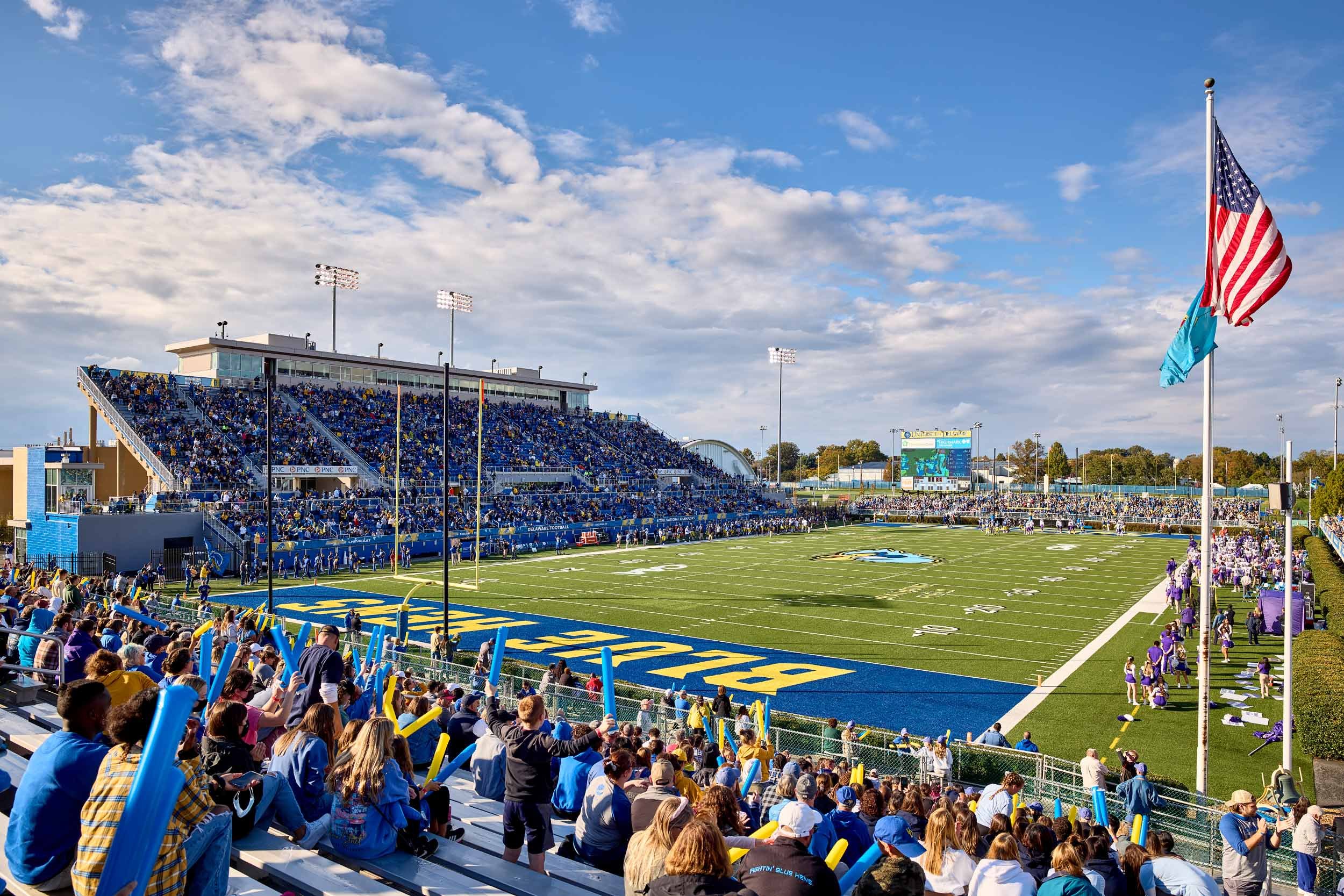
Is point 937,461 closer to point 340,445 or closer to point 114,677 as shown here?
point 340,445

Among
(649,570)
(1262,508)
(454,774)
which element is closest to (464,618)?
(649,570)

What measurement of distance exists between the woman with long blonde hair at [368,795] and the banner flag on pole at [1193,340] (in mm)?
11024

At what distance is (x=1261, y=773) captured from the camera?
43.9 feet

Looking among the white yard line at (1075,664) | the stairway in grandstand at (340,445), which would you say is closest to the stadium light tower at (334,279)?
the stairway in grandstand at (340,445)

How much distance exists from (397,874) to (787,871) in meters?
2.11

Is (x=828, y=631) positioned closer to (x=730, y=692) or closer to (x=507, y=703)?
(x=730, y=692)

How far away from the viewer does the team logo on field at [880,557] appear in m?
41.3

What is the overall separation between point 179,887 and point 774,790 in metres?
4.97

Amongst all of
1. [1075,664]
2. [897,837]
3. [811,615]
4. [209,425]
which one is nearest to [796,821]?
[897,837]

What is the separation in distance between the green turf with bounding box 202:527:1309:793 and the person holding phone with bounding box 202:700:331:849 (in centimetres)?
1297

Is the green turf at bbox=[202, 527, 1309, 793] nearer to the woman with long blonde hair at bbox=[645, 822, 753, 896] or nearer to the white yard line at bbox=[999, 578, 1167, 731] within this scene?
the white yard line at bbox=[999, 578, 1167, 731]

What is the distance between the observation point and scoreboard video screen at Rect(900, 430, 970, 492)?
79.4 metres

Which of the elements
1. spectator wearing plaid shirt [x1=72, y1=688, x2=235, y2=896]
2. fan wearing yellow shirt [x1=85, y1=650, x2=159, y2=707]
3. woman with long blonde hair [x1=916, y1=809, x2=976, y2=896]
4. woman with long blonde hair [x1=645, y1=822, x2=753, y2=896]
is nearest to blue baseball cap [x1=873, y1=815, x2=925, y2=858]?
woman with long blonde hair [x1=916, y1=809, x2=976, y2=896]

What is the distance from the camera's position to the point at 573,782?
6.09 metres
